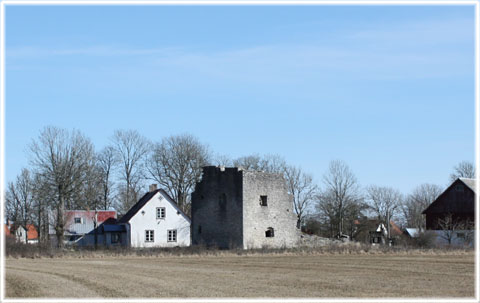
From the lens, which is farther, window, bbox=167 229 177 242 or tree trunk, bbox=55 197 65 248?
window, bbox=167 229 177 242

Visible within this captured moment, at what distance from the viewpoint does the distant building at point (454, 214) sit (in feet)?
183

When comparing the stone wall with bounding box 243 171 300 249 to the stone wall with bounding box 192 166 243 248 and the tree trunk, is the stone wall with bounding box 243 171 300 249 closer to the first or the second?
the stone wall with bounding box 192 166 243 248

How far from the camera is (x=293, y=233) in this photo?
2085 inches

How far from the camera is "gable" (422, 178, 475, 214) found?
5784 centimetres

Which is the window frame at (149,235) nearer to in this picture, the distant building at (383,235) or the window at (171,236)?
the window at (171,236)

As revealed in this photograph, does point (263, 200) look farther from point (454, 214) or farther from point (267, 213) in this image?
point (454, 214)

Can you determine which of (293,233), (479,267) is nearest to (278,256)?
(293,233)

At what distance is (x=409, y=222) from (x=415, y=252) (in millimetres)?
45170

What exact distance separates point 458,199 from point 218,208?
1965cm

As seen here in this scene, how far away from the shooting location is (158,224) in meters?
62.1

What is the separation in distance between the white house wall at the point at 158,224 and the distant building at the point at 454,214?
2031 cm

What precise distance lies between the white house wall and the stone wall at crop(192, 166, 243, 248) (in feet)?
25.3

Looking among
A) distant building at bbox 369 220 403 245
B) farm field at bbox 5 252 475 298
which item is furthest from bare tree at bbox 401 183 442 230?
farm field at bbox 5 252 475 298

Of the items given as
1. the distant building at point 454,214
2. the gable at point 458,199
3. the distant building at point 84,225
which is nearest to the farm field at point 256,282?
the distant building at point 454,214
